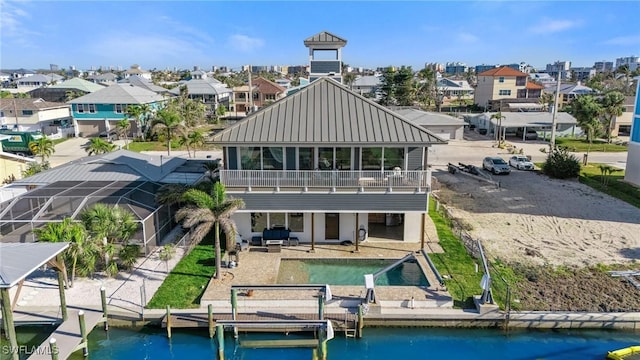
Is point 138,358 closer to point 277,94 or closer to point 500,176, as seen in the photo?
point 500,176

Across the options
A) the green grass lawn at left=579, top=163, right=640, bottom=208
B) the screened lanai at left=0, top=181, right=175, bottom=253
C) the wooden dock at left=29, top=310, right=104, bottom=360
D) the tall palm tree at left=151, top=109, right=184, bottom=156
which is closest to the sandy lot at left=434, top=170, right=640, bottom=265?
the green grass lawn at left=579, top=163, right=640, bottom=208

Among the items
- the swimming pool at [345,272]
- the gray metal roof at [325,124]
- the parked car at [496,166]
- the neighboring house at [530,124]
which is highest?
the gray metal roof at [325,124]

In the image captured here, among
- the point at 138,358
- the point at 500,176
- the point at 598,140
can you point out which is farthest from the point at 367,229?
the point at 598,140

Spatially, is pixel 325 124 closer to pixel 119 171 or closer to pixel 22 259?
pixel 119 171

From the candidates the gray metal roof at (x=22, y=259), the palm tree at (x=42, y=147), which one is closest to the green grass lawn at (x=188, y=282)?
the gray metal roof at (x=22, y=259)

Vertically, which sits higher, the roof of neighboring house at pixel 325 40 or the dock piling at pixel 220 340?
the roof of neighboring house at pixel 325 40

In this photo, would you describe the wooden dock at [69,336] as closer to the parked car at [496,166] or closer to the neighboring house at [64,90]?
the parked car at [496,166]
